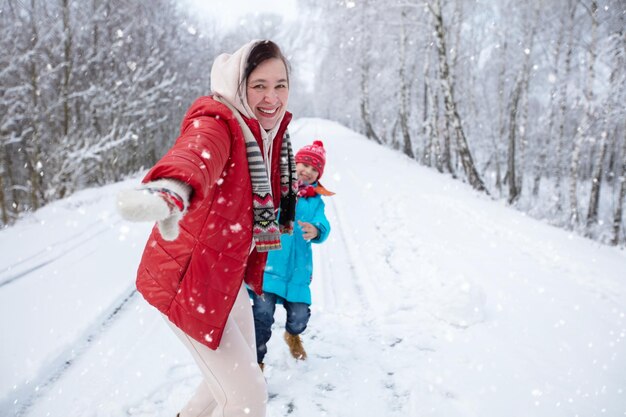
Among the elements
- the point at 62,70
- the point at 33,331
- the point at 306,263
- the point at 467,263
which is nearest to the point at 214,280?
the point at 306,263

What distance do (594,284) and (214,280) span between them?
15.9 feet

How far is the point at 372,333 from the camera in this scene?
3443mm

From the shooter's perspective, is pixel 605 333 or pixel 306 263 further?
pixel 605 333

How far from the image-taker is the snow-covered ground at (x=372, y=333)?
255 cm

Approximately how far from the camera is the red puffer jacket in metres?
1.38

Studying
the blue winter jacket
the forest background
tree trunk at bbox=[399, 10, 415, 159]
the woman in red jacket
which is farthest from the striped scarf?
tree trunk at bbox=[399, 10, 415, 159]

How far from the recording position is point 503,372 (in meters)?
2.86

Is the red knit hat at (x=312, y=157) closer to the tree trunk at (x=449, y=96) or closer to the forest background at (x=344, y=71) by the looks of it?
the forest background at (x=344, y=71)

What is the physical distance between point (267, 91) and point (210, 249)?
2.42ft

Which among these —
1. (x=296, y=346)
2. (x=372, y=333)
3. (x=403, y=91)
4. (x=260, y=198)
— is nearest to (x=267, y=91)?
(x=260, y=198)

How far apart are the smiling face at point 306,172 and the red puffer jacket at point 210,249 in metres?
1.43

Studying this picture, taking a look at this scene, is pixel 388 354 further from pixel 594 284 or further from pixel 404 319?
pixel 594 284

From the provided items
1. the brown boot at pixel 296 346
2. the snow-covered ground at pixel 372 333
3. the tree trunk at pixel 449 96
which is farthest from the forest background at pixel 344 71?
the brown boot at pixel 296 346

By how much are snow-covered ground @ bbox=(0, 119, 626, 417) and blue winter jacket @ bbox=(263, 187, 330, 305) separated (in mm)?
660
